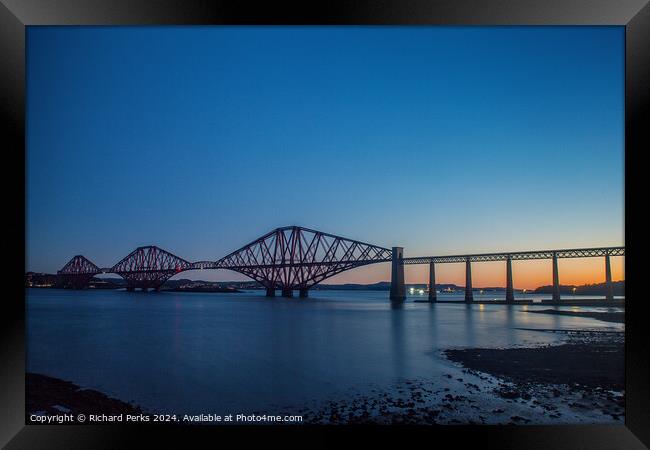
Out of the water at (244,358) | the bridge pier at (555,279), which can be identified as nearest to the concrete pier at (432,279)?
the bridge pier at (555,279)

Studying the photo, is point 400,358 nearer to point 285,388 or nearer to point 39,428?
point 285,388

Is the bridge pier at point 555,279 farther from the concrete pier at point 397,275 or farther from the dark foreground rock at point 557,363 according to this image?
the dark foreground rock at point 557,363

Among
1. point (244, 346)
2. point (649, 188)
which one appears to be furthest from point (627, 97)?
point (244, 346)

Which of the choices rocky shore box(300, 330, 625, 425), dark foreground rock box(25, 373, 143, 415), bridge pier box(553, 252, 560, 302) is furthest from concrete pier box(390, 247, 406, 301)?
dark foreground rock box(25, 373, 143, 415)

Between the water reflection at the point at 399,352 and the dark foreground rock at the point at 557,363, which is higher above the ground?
the dark foreground rock at the point at 557,363

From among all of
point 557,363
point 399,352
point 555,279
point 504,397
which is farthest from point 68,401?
point 555,279

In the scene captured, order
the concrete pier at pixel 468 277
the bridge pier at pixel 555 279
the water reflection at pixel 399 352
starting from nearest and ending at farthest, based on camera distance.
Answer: the water reflection at pixel 399 352 < the bridge pier at pixel 555 279 < the concrete pier at pixel 468 277

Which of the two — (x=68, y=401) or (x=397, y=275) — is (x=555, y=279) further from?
(x=68, y=401)
